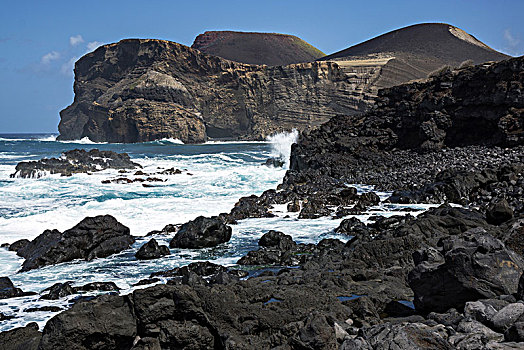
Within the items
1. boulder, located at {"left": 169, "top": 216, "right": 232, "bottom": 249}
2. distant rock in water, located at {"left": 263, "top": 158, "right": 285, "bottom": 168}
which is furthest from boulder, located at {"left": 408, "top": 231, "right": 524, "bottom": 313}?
distant rock in water, located at {"left": 263, "top": 158, "right": 285, "bottom": 168}

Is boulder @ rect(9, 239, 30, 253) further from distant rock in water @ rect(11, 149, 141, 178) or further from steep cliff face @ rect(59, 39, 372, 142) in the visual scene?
steep cliff face @ rect(59, 39, 372, 142)

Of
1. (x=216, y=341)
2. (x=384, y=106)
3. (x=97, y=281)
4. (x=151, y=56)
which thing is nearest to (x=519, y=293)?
(x=216, y=341)

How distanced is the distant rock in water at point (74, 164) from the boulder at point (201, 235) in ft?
68.5

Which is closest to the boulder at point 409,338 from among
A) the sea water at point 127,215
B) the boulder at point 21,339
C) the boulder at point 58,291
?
the boulder at point 21,339

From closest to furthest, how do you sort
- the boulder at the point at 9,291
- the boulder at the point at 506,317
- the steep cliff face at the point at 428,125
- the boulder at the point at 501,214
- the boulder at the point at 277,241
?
the boulder at the point at 506,317 < the boulder at the point at 9,291 < the boulder at the point at 501,214 < the boulder at the point at 277,241 < the steep cliff face at the point at 428,125

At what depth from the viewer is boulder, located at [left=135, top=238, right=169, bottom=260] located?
10.5 meters

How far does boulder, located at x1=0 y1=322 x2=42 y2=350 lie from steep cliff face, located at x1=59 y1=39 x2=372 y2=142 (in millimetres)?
90578

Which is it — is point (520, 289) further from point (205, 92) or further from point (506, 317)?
point (205, 92)

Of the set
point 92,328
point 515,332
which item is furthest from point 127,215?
point 515,332

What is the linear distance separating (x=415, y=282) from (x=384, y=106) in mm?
30799

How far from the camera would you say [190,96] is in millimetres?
105812

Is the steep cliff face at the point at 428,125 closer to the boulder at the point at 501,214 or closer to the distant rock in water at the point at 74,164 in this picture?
the boulder at the point at 501,214

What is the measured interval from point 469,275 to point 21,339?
5211mm

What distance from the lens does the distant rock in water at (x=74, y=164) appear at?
96.5ft
